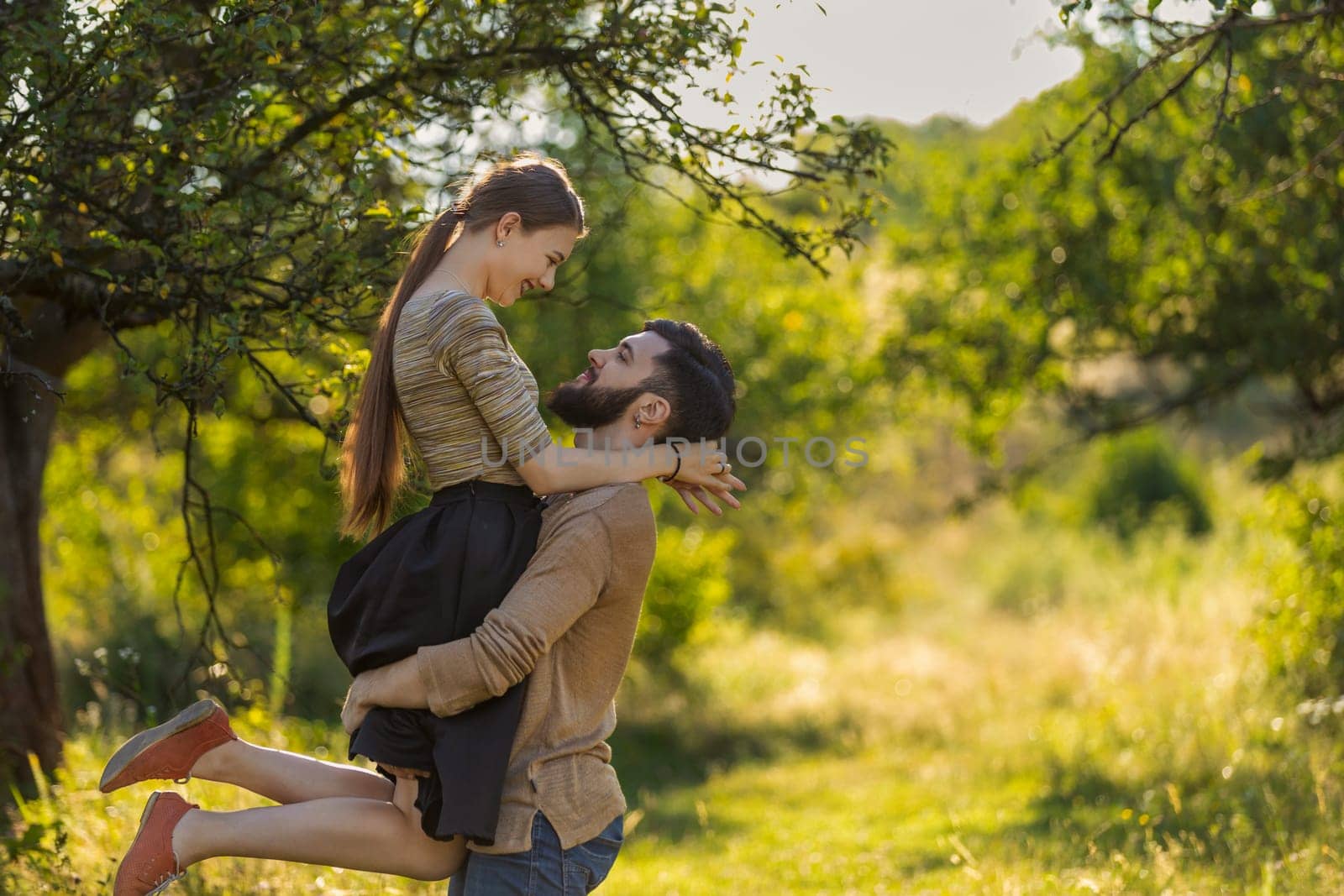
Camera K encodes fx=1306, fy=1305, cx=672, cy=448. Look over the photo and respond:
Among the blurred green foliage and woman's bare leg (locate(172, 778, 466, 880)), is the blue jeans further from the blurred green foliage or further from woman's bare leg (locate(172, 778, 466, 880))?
the blurred green foliage

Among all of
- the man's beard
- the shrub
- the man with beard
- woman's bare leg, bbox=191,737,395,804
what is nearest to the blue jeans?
the man with beard

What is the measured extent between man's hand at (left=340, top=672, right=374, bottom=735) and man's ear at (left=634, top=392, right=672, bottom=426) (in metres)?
0.88

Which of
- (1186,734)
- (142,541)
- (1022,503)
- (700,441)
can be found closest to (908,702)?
(1022,503)

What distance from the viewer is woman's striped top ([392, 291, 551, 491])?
9.73 ft

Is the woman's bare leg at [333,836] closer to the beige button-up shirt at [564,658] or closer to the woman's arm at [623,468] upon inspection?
the beige button-up shirt at [564,658]

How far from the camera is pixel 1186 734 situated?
743 centimetres

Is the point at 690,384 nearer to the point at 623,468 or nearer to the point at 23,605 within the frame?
the point at 623,468

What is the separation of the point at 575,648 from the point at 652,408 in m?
0.60

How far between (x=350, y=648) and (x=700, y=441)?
3.17 feet

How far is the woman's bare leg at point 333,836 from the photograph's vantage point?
301 cm

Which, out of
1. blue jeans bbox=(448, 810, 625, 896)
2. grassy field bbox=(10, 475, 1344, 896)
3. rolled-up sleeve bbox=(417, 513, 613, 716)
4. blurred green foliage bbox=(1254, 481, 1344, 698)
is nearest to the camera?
rolled-up sleeve bbox=(417, 513, 613, 716)

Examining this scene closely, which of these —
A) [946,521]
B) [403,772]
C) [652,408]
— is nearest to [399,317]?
[652,408]

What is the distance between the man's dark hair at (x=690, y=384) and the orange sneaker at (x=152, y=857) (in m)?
1.47

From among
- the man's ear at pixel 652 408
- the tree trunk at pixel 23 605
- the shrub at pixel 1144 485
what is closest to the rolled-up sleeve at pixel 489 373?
the man's ear at pixel 652 408
